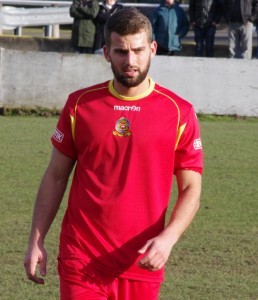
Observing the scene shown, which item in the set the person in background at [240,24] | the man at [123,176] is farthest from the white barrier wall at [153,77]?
the man at [123,176]

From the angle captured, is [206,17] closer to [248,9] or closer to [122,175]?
[248,9]

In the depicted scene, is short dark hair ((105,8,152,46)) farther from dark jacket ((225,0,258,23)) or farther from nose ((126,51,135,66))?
dark jacket ((225,0,258,23))

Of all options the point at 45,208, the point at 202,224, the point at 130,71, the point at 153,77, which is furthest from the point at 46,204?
the point at 153,77

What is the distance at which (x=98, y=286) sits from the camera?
4.99m

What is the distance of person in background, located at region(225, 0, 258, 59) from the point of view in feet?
62.3

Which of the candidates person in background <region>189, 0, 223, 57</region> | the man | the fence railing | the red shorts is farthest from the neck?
the fence railing

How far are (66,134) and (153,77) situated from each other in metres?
13.2

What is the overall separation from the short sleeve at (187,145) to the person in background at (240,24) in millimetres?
14102

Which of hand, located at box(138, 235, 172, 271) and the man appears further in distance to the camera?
the man

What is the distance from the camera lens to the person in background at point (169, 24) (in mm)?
19375

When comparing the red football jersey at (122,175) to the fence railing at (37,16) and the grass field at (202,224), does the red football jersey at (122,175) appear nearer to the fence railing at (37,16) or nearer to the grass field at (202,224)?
the grass field at (202,224)

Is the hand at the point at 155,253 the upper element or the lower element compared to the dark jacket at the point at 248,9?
upper

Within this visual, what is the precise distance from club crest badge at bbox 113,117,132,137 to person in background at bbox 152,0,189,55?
47.6ft

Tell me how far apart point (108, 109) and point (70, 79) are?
43.9 ft
